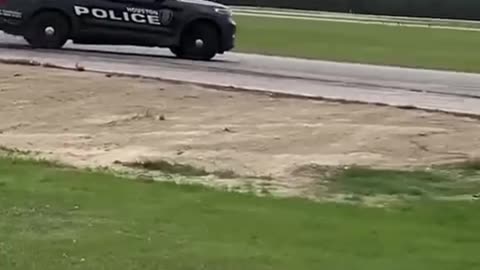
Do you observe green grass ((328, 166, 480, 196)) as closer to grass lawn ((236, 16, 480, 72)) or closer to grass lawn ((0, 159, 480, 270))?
grass lawn ((0, 159, 480, 270))

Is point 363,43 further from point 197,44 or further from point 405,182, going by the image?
point 405,182

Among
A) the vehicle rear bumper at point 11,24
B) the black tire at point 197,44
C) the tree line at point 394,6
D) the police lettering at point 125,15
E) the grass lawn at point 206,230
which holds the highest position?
the grass lawn at point 206,230

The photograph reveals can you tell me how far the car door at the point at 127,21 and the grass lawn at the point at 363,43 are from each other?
3.69m

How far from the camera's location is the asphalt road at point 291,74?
18.5 m

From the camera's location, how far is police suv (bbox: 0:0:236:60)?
24953 mm

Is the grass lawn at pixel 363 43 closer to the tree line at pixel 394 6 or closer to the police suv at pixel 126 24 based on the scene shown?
the police suv at pixel 126 24

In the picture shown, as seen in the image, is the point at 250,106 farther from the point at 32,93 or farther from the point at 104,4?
the point at 104,4

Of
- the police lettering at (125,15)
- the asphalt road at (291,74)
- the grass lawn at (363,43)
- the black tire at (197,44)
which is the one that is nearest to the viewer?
the asphalt road at (291,74)

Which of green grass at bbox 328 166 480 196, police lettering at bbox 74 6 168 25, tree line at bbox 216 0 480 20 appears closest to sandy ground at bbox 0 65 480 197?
green grass at bbox 328 166 480 196

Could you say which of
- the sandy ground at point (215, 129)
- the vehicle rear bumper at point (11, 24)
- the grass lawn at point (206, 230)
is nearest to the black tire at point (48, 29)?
the vehicle rear bumper at point (11, 24)

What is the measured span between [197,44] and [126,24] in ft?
4.88

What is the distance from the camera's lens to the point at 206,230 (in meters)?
8.63

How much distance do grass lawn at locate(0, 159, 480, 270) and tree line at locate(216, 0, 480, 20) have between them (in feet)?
156

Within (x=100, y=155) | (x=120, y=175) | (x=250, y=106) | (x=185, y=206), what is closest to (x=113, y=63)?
(x=250, y=106)
